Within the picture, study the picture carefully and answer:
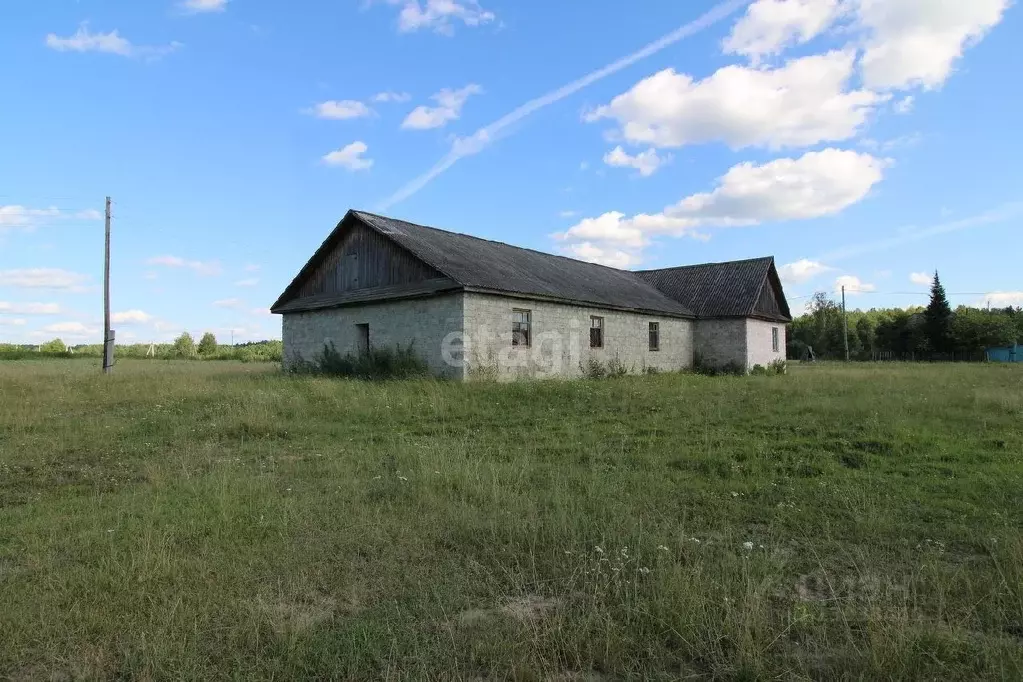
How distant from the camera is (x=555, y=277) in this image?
23594 millimetres

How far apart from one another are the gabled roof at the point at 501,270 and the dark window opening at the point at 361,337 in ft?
11.1

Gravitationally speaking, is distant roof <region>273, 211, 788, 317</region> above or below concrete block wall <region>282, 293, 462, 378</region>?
above

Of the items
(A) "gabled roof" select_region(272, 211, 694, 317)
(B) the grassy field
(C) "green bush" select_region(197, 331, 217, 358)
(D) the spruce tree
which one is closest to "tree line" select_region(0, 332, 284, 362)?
(C) "green bush" select_region(197, 331, 217, 358)

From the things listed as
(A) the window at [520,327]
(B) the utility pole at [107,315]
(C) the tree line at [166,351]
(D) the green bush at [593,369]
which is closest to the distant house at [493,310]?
(A) the window at [520,327]

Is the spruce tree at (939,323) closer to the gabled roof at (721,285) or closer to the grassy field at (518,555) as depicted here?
the gabled roof at (721,285)

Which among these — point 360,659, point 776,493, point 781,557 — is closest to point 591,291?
point 776,493

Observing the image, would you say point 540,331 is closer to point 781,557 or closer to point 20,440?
point 20,440

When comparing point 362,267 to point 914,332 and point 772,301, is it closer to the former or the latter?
point 772,301

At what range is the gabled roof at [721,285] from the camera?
28.2m

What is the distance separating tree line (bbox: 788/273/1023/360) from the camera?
5575 centimetres

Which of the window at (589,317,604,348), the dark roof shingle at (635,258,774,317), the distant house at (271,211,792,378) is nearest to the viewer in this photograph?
the distant house at (271,211,792,378)

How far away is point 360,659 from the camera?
2.97 m

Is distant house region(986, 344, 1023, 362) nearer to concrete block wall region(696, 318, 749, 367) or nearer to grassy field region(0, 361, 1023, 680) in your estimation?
concrete block wall region(696, 318, 749, 367)

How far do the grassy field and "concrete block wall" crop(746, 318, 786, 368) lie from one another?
18.2 metres
